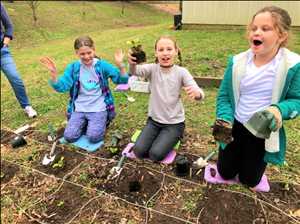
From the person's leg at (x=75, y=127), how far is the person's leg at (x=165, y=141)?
1041 millimetres

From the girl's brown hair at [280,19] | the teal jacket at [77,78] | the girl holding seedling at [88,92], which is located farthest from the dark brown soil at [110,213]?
the girl's brown hair at [280,19]

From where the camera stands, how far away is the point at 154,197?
118 inches

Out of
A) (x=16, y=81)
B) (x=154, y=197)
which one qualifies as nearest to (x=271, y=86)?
(x=154, y=197)

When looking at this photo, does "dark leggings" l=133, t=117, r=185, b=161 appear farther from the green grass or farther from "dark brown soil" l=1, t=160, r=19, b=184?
"dark brown soil" l=1, t=160, r=19, b=184

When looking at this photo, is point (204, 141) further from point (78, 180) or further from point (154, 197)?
point (78, 180)

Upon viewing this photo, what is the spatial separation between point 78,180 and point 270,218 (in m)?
1.83

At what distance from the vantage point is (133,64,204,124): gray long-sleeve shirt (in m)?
3.46

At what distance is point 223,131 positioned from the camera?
2.76 metres

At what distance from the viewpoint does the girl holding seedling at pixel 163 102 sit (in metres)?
3.43

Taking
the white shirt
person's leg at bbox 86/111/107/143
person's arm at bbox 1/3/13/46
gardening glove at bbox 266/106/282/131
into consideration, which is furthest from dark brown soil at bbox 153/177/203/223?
person's arm at bbox 1/3/13/46

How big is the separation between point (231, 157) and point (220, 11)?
8.87 meters

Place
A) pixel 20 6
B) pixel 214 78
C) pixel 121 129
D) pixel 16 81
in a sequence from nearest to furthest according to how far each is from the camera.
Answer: pixel 121 129 → pixel 16 81 → pixel 214 78 → pixel 20 6

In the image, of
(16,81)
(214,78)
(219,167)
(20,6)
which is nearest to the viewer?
(219,167)

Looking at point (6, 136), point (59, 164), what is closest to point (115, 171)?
point (59, 164)
